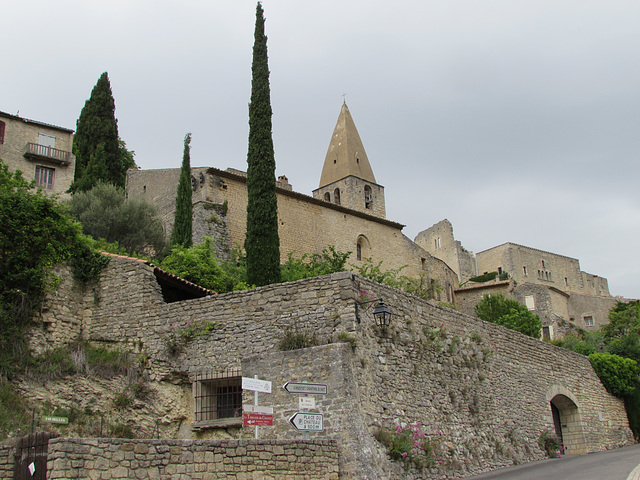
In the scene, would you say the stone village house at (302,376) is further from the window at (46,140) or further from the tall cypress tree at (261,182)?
the window at (46,140)

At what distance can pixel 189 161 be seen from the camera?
28.3 m

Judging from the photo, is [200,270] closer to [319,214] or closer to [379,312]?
[379,312]

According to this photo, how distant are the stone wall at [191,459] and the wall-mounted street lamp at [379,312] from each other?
110 inches

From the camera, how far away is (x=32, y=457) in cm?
730

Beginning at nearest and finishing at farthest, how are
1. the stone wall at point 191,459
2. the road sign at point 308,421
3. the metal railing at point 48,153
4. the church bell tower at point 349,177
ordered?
the stone wall at point 191,459 → the road sign at point 308,421 → the metal railing at point 48,153 → the church bell tower at point 349,177

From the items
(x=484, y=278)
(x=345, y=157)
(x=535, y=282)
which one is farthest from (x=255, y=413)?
(x=535, y=282)

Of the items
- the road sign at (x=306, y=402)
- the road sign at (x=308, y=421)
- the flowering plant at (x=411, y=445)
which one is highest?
the road sign at (x=306, y=402)

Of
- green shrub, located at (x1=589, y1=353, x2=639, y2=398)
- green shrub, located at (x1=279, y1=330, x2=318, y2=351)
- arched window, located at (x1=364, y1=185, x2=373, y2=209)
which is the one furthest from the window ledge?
arched window, located at (x1=364, y1=185, x2=373, y2=209)

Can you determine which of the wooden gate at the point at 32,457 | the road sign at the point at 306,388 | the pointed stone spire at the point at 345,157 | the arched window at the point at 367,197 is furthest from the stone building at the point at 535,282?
the wooden gate at the point at 32,457

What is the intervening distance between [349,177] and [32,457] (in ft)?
146

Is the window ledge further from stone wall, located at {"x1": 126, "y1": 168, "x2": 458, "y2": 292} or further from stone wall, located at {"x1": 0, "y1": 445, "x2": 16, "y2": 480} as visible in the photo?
stone wall, located at {"x1": 126, "y1": 168, "x2": 458, "y2": 292}

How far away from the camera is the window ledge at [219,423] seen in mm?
11750

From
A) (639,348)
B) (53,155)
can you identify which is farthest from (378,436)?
(53,155)

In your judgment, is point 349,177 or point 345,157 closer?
point 349,177
